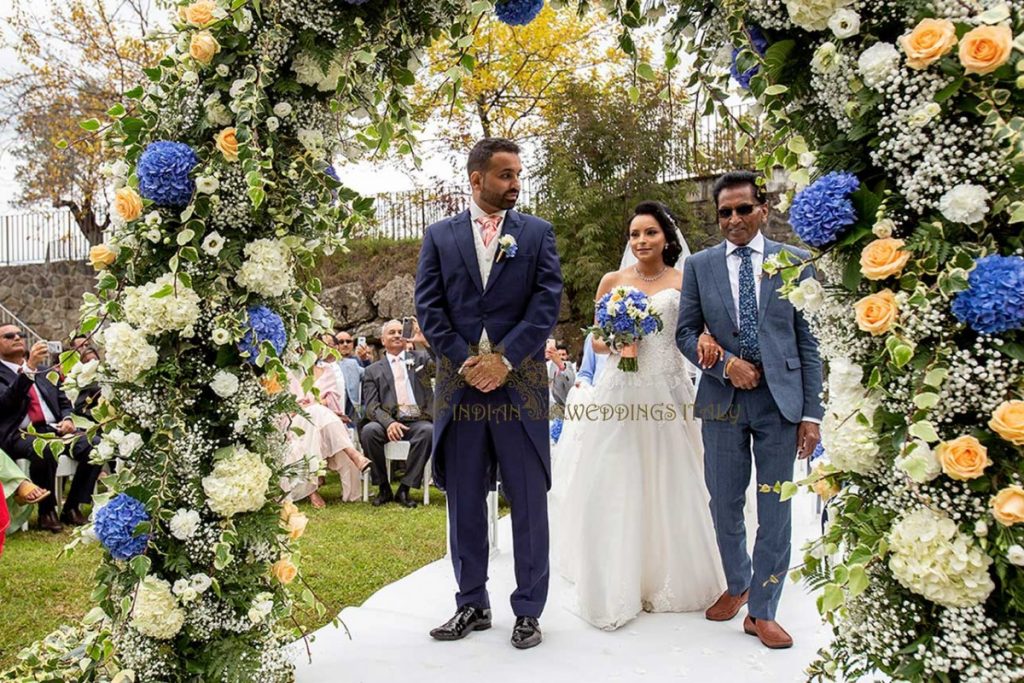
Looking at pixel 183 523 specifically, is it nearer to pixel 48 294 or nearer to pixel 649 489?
pixel 649 489

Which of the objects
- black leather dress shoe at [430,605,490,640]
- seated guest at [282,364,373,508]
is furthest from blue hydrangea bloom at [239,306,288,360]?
seated guest at [282,364,373,508]

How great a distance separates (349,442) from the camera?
370 inches

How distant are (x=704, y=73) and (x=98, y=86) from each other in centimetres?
1742

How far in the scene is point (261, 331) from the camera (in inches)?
115

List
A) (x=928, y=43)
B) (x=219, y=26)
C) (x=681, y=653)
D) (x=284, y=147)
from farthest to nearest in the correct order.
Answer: (x=681, y=653)
(x=284, y=147)
(x=219, y=26)
(x=928, y=43)

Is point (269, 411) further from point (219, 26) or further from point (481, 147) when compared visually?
A: point (481, 147)

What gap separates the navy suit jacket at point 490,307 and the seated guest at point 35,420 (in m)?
Answer: 3.94

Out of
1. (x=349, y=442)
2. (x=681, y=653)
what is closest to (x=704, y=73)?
(x=681, y=653)

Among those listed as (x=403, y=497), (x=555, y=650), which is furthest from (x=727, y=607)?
(x=403, y=497)

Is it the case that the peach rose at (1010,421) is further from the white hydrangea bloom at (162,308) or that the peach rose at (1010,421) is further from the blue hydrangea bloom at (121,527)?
the blue hydrangea bloom at (121,527)

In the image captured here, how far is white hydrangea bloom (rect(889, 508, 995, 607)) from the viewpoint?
1.95 m

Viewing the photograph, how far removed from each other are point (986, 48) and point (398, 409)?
8415mm

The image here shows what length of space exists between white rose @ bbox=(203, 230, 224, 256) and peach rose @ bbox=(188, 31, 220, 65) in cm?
60

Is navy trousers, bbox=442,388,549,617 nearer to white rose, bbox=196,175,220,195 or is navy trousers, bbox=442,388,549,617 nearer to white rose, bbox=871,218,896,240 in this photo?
white rose, bbox=196,175,220,195
